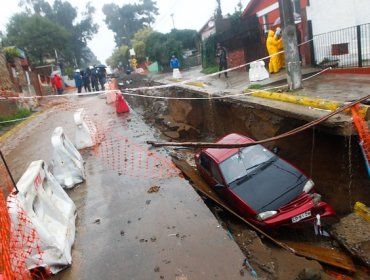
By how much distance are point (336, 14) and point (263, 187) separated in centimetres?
947

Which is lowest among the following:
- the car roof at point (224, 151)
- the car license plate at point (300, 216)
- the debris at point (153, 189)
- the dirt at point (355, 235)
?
the dirt at point (355, 235)

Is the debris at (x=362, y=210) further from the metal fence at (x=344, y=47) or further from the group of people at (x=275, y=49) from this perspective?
the group of people at (x=275, y=49)

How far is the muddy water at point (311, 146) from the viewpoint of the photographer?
726 centimetres

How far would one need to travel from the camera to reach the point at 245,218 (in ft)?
21.6

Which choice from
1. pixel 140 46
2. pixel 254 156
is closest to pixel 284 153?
pixel 254 156

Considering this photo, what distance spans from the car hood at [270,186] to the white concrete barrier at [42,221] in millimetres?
3233

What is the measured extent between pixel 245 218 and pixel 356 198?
257 cm

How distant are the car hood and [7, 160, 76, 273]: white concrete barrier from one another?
3.23 m

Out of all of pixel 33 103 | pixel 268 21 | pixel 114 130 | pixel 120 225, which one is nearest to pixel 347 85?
pixel 114 130

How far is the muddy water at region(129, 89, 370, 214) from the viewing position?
726 cm

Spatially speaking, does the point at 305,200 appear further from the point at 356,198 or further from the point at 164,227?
the point at 164,227

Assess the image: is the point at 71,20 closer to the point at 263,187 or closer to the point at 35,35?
the point at 35,35

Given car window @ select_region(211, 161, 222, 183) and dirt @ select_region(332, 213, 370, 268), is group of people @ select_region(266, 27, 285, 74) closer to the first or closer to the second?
car window @ select_region(211, 161, 222, 183)

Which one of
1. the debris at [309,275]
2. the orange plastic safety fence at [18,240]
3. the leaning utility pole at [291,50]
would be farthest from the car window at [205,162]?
the orange plastic safety fence at [18,240]
